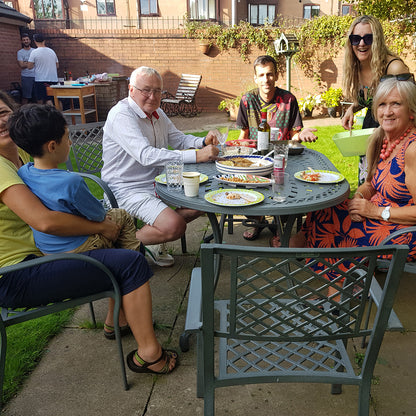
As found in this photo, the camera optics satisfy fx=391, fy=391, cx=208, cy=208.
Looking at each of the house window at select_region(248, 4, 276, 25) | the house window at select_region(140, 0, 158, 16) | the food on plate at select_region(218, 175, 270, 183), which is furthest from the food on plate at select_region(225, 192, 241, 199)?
the house window at select_region(248, 4, 276, 25)

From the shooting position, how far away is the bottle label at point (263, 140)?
2.97 m

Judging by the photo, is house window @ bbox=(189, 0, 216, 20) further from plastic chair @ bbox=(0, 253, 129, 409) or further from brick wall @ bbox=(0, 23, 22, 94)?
plastic chair @ bbox=(0, 253, 129, 409)

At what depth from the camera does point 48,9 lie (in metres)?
17.5

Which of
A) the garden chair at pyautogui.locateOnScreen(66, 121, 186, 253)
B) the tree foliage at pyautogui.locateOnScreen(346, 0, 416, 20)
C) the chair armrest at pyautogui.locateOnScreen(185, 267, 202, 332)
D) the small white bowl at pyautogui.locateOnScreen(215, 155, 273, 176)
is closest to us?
the chair armrest at pyautogui.locateOnScreen(185, 267, 202, 332)

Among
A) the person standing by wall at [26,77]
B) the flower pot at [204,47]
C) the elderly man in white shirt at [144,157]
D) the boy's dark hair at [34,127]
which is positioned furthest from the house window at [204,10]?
the boy's dark hair at [34,127]

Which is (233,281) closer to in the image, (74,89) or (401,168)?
(401,168)

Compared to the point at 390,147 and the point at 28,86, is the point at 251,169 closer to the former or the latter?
the point at 390,147

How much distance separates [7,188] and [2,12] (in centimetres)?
1053

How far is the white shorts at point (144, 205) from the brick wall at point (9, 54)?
9385 millimetres

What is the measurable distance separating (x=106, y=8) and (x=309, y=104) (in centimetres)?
1258

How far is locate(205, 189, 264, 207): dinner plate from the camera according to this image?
6.53 ft

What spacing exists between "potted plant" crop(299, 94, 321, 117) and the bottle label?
7.45 m

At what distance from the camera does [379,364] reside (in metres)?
2.06

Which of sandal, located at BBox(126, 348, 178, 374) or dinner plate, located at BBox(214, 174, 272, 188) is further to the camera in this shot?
dinner plate, located at BBox(214, 174, 272, 188)
